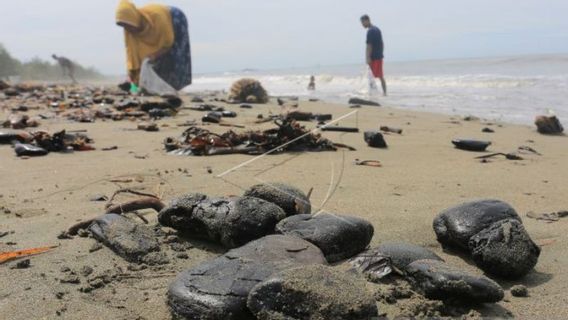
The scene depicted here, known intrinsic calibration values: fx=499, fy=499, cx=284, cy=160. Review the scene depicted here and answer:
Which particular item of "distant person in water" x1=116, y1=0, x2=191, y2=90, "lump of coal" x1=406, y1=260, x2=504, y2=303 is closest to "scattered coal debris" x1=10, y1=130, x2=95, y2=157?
"lump of coal" x1=406, y1=260, x2=504, y2=303

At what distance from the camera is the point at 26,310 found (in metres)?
1.61

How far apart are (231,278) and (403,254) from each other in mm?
730

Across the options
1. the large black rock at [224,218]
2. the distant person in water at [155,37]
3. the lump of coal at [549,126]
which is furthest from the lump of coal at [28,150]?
the distant person in water at [155,37]

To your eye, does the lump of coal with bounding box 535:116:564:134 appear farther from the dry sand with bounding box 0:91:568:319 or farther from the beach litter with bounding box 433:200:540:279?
the beach litter with bounding box 433:200:540:279

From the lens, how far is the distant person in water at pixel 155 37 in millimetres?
10238

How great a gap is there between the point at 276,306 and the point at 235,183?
192cm

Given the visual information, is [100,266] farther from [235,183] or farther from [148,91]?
[148,91]

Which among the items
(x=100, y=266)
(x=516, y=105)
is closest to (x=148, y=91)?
(x=516, y=105)

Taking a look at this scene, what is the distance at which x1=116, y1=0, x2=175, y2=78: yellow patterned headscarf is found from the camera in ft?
34.4

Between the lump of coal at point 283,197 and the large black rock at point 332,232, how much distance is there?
0.20 meters

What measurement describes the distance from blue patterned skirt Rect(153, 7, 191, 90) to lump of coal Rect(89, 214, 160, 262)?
9.09 metres

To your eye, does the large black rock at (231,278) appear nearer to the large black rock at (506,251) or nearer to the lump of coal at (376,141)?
the large black rock at (506,251)

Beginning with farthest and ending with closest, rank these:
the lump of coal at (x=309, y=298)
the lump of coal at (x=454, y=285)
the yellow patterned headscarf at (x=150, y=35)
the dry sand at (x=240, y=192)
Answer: the yellow patterned headscarf at (x=150, y=35), the dry sand at (x=240, y=192), the lump of coal at (x=454, y=285), the lump of coal at (x=309, y=298)

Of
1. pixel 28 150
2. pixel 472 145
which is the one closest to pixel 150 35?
pixel 28 150
